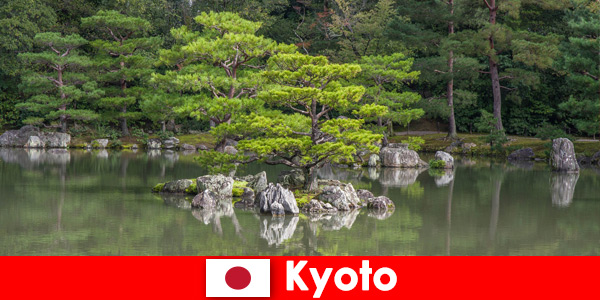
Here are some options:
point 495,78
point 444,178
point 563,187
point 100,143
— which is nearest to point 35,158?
point 100,143

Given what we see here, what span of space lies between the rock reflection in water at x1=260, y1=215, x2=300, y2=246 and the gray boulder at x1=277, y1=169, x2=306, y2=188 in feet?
8.44

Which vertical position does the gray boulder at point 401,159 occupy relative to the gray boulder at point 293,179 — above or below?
above

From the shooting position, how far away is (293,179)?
1382cm

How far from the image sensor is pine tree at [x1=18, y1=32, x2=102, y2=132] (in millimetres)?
29578

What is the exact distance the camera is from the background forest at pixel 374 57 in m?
25.5

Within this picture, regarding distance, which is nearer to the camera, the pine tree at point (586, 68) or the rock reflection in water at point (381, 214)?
the rock reflection in water at point (381, 214)

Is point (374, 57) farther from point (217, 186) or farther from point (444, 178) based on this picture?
point (217, 186)

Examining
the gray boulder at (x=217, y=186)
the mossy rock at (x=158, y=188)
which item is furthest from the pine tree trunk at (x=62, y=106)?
the gray boulder at (x=217, y=186)

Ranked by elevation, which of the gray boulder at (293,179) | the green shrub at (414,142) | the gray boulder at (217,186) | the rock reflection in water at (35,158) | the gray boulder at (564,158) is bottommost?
the gray boulder at (217,186)

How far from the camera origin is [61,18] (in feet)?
114

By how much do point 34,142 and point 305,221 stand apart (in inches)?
902

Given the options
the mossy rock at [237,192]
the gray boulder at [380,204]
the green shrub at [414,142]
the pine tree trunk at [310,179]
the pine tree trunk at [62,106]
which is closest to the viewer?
the gray boulder at [380,204]

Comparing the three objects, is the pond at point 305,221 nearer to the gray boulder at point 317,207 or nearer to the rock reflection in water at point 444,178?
the rock reflection in water at point 444,178

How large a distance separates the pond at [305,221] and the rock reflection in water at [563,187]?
0.03 meters
